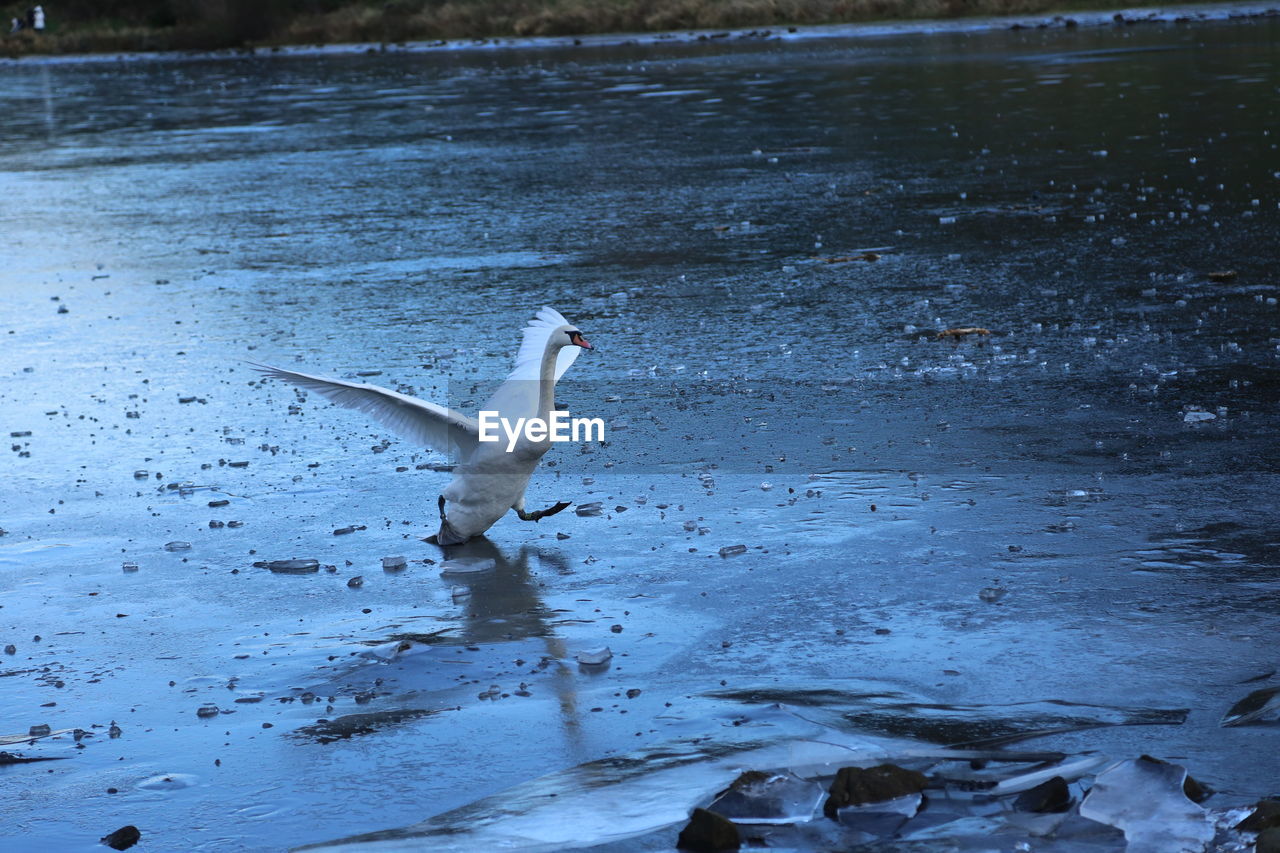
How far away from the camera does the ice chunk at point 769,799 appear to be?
3811mm

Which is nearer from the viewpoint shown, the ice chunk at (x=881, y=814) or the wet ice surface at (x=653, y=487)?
the ice chunk at (x=881, y=814)

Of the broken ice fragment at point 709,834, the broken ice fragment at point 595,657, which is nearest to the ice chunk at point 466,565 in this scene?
the broken ice fragment at point 595,657

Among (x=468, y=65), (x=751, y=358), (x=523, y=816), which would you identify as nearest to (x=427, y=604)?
(x=523, y=816)

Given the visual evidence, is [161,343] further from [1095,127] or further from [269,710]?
[1095,127]

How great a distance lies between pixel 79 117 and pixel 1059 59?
1770 cm

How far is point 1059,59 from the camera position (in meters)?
26.3

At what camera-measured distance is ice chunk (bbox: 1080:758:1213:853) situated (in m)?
3.56

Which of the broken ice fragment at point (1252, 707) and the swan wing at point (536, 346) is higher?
the swan wing at point (536, 346)

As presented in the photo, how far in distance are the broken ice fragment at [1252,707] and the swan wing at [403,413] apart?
9.40 ft

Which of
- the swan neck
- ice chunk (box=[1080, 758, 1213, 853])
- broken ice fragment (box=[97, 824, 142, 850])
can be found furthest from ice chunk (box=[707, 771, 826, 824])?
the swan neck

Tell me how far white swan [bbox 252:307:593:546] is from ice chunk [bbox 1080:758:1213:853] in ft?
8.75

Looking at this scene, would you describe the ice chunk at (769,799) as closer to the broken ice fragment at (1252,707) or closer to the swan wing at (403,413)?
the broken ice fragment at (1252,707)
